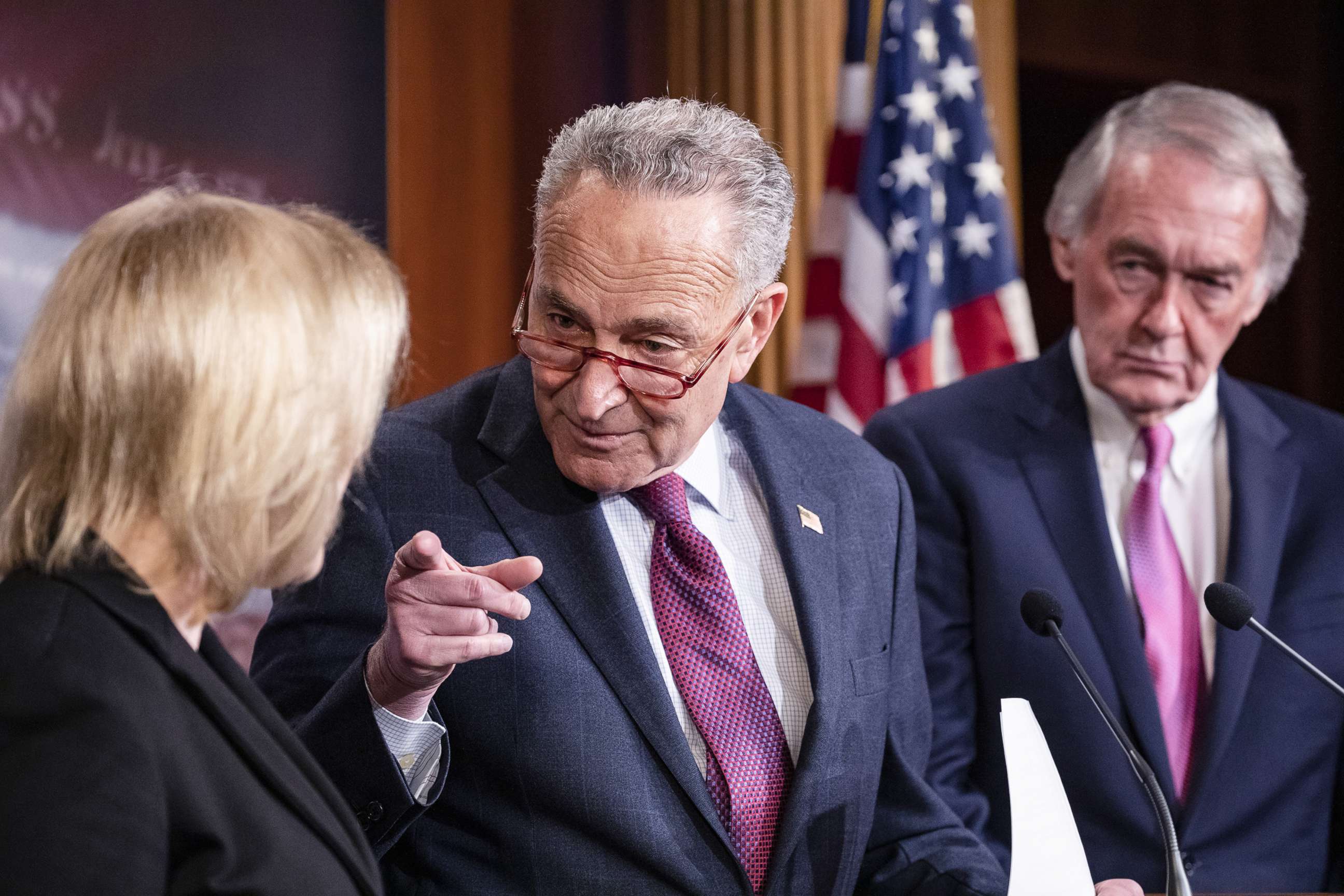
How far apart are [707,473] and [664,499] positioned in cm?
12

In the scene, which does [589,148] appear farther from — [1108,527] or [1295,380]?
[1295,380]

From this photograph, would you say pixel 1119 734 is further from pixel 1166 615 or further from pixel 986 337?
pixel 986 337

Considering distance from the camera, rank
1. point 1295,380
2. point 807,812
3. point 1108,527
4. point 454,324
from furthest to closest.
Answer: point 1295,380 → point 454,324 → point 1108,527 → point 807,812

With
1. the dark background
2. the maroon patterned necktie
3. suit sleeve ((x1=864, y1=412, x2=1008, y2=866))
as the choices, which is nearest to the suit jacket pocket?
the maroon patterned necktie

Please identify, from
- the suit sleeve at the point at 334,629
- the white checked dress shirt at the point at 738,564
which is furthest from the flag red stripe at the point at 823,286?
the suit sleeve at the point at 334,629

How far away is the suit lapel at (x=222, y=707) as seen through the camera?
99 centimetres

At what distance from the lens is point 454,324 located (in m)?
3.52

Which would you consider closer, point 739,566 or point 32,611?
point 32,611

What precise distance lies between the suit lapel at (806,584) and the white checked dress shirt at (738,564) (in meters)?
0.02

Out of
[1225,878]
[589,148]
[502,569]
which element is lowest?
[1225,878]

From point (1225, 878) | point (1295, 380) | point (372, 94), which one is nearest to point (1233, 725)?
point (1225, 878)

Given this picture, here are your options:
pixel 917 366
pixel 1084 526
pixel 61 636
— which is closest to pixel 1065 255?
pixel 1084 526

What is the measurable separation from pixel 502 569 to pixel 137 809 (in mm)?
509

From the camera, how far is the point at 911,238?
337cm
